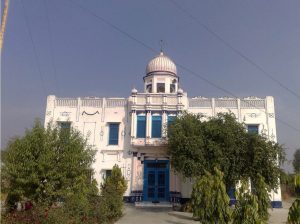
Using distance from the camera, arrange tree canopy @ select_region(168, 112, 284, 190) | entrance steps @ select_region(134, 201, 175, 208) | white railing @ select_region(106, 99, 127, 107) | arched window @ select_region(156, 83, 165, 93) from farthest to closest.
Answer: arched window @ select_region(156, 83, 165, 93) < white railing @ select_region(106, 99, 127, 107) < entrance steps @ select_region(134, 201, 175, 208) < tree canopy @ select_region(168, 112, 284, 190)

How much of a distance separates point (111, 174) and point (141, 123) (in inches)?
177

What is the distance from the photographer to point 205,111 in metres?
25.0

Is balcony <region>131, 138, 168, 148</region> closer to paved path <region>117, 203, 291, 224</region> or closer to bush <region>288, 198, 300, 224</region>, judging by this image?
paved path <region>117, 203, 291, 224</region>

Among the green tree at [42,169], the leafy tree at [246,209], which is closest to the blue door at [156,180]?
the green tree at [42,169]

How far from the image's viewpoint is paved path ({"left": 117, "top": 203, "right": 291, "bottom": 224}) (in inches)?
645

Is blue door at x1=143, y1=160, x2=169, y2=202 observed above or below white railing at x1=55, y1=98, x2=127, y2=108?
below

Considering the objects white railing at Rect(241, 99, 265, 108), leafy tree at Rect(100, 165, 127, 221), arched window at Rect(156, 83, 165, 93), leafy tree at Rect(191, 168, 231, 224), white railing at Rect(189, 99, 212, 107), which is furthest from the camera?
arched window at Rect(156, 83, 165, 93)

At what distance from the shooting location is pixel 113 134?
24.8 meters

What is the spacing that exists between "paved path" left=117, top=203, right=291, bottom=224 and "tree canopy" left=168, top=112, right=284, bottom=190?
2.32 m

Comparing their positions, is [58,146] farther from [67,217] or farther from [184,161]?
[184,161]

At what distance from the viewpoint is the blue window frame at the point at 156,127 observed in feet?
78.2

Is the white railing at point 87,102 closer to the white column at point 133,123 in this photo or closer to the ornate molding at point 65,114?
the ornate molding at point 65,114

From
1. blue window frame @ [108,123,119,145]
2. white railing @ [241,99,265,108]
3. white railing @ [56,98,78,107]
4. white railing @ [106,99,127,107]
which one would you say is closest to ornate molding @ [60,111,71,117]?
white railing @ [56,98,78,107]

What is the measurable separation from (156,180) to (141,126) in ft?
14.0
